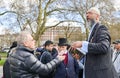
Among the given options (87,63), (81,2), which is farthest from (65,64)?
(81,2)

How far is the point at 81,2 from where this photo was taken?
3225cm

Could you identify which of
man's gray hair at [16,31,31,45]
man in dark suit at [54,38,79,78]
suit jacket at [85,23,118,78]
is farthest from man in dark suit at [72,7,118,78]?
man in dark suit at [54,38,79,78]

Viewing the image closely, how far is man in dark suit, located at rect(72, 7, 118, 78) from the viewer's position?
5.60 m

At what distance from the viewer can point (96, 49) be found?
18.3ft

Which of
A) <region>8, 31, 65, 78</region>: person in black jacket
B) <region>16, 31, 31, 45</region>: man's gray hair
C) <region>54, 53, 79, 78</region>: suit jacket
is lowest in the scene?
<region>54, 53, 79, 78</region>: suit jacket

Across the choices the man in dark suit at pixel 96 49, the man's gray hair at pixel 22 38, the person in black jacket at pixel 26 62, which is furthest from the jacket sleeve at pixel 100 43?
the man's gray hair at pixel 22 38

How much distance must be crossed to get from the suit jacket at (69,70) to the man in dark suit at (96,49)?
1633 millimetres

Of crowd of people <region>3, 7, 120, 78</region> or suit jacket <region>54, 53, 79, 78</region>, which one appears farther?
suit jacket <region>54, 53, 79, 78</region>

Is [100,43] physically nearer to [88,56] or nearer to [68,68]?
[88,56]

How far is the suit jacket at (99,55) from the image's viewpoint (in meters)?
5.59

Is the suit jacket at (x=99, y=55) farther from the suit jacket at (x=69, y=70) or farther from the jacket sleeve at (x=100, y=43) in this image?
the suit jacket at (x=69, y=70)

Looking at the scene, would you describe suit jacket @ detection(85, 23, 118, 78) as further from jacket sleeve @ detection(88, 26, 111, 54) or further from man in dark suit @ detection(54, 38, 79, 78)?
man in dark suit @ detection(54, 38, 79, 78)

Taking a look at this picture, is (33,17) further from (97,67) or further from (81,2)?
(97,67)

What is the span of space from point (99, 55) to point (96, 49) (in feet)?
0.59
